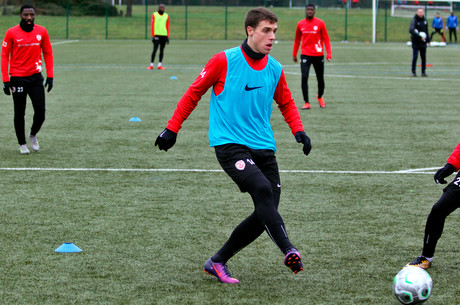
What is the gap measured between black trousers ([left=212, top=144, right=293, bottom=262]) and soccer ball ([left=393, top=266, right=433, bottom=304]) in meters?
0.77

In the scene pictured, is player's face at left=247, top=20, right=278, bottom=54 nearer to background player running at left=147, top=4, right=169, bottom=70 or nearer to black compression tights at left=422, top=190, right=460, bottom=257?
black compression tights at left=422, top=190, right=460, bottom=257

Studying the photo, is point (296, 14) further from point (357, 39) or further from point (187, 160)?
point (187, 160)

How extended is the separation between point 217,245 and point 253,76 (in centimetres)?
173

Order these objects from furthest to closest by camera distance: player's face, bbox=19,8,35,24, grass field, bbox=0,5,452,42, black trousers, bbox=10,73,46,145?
grass field, bbox=0,5,452,42 → black trousers, bbox=10,73,46,145 → player's face, bbox=19,8,35,24

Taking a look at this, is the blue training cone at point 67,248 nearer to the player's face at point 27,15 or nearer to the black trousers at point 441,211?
the black trousers at point 441,211

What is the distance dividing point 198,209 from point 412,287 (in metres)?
3.21

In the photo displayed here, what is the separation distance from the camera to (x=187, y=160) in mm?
10516

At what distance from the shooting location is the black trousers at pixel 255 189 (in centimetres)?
515

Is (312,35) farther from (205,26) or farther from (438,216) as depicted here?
(205,26)

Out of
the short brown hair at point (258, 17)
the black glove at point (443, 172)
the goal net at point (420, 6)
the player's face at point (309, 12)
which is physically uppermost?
the goal net at point (420, 6)

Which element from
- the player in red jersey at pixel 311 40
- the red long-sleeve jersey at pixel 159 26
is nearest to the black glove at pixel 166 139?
the player in red jersey at pixel 311 40

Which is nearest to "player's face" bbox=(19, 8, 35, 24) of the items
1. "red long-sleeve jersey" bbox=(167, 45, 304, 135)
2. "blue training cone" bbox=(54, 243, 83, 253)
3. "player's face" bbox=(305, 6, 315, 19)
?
"blue training cone" bbox=(54, 243, 83, 253)

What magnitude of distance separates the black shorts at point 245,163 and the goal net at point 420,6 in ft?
183

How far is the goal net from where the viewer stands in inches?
2325
